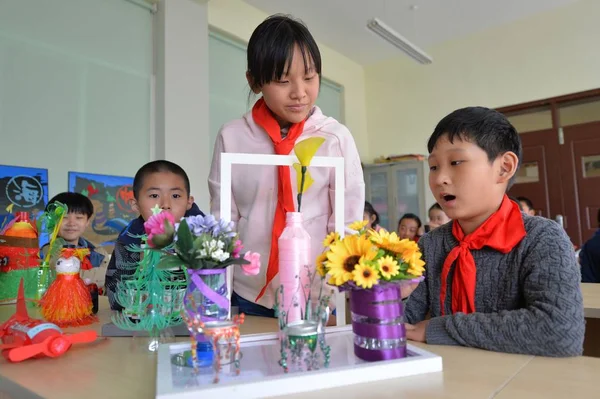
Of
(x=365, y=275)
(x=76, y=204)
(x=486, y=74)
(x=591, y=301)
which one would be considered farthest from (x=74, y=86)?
(x=486, y=74)

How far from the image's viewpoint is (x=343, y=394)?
20.3 inches

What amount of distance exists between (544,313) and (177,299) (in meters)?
0.66

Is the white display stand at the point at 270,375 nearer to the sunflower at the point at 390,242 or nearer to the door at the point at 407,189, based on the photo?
the sunflower at the point at 390,242

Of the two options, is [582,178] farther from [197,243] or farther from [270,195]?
[197,243]

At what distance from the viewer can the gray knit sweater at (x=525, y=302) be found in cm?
68

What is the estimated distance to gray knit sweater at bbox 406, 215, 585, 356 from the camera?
676mm

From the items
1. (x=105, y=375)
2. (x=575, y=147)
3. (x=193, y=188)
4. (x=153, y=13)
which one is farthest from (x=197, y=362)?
(x=575, y=147)

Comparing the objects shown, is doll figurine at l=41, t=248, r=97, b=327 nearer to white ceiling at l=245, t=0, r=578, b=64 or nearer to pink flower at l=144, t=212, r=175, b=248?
pink flower at l=144, t=212, r=175, b=248

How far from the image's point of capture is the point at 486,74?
5066 mm

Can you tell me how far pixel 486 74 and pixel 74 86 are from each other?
174 inches

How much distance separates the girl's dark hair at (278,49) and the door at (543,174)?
433 cm

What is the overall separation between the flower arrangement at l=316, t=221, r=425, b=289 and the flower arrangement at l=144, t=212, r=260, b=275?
0.43 ft

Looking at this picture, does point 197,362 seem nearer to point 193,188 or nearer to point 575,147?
point 193,188

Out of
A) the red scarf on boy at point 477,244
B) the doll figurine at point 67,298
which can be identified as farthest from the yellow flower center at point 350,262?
the doll figurine at point 67,298
